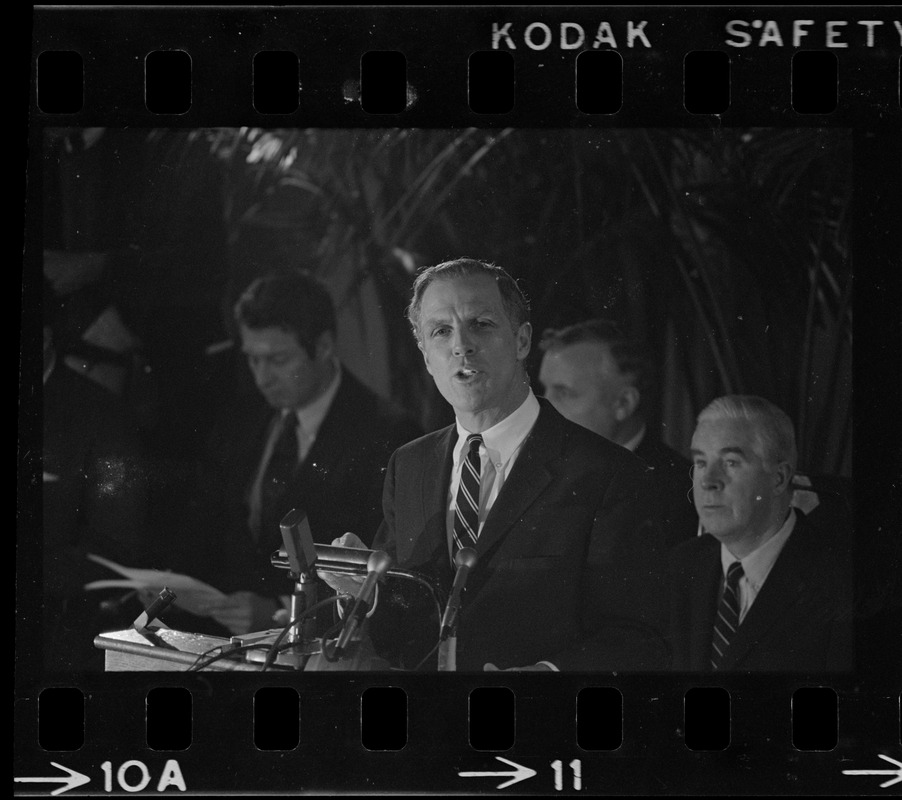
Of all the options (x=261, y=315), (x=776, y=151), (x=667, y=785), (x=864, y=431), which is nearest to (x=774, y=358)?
(x=864, y=431)

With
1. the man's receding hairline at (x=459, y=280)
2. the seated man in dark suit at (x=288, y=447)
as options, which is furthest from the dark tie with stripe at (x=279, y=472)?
the man's receding hairline at (x=459, y=280)

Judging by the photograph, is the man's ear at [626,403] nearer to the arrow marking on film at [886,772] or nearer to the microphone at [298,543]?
the microphone at [298,543]

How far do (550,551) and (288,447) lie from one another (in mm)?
552

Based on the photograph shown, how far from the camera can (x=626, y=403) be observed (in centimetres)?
190

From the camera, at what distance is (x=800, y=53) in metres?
1.95

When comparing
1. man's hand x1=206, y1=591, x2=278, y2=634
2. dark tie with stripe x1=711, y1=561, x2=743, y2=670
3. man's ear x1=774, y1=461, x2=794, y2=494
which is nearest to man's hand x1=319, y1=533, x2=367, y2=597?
man's hand x1=206, y1=591, x2=278, y2=634

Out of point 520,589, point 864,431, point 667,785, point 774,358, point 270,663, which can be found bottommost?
point 667,785

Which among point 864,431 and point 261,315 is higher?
point 261,315

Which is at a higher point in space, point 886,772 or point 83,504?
point 83,504

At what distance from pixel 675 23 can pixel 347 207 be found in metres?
0.75

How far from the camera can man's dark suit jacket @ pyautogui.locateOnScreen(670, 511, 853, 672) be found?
191 cm

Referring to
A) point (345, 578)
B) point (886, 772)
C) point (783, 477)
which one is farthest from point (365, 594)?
point (886, 772)

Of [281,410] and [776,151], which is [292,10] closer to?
[281,410]

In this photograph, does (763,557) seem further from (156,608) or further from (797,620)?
(156,608)
